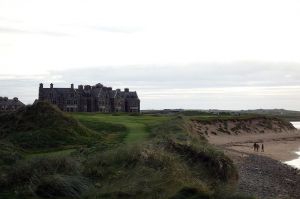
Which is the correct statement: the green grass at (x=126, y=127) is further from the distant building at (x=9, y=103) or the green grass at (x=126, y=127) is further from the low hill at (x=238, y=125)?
the distant building at (x=9, y=103)

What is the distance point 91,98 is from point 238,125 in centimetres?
3905

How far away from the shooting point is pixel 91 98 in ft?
340

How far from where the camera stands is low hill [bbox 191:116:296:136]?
220ft

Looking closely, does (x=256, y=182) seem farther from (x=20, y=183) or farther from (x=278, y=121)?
(x=278, y=121)

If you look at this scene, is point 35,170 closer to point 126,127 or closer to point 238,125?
point 126,127

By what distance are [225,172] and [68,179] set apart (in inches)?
318

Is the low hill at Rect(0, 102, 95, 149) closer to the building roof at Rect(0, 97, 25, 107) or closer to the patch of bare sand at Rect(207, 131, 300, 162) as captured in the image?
the patch of bare sand at Rect(207, 131, 300, 162)

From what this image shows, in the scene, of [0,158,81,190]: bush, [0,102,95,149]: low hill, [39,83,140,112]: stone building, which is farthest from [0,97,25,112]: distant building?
[0,158,81,190]: bush

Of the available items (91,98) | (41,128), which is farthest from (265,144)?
(91,98)

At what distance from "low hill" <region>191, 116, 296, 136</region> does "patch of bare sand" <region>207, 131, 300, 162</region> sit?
172cm

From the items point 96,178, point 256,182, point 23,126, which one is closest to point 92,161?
point 96,178

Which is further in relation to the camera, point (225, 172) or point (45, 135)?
point (45, 135)

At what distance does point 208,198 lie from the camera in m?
14.6

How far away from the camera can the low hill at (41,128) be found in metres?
28.6
